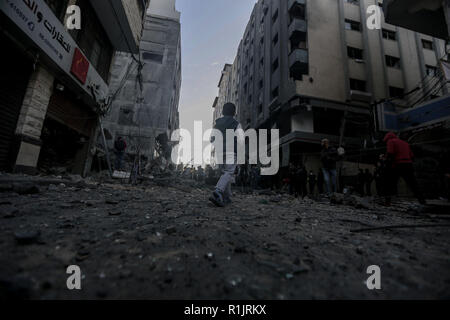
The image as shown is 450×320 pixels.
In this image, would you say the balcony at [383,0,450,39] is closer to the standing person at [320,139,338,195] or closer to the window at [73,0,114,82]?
the standing person at [320,139,338,195]

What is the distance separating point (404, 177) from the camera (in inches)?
181

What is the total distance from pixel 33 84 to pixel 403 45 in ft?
89.3

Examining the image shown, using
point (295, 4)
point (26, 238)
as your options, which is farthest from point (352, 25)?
point (26, 238)

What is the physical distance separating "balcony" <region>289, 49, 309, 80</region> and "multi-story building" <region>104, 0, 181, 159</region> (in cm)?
1348

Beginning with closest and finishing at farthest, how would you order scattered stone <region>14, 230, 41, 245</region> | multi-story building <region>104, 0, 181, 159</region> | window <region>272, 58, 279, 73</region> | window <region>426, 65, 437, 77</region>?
scattered stone <region>14, 230, 41, 245</region>, window <region>426, 65, 437, 77</region>, window <region>272, 58, 279, 73</region>, multi-story building <region>104, 0, 181, 159</region>

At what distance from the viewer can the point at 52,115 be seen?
657cm

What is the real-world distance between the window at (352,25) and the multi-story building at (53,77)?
Result: 722 inches

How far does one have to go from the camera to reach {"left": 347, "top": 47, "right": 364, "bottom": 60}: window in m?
17.2

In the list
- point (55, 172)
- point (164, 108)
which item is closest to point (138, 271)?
point (55, 172)

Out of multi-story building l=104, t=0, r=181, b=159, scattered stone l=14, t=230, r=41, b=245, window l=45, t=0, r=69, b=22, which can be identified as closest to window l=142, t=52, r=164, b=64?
multi-story building l=104, t=0, r=181, b=159

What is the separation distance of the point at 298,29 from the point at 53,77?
17.3m

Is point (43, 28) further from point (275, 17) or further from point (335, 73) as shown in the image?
point (275, 17)

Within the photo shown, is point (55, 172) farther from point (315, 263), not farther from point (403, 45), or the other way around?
point (403, 45)

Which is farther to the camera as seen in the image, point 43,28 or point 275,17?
point 275,17
